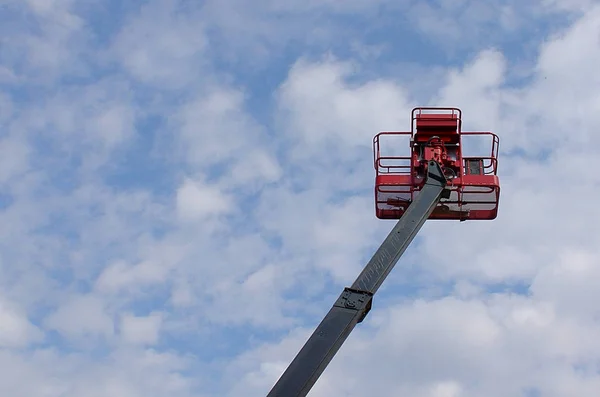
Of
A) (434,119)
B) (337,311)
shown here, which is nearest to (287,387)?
(337,311)

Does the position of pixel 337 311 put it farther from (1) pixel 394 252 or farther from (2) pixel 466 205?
(2) pixel 466 205

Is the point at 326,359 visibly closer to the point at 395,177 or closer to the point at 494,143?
the point at 395,177

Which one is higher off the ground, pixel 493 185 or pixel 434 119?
pixel 434 119

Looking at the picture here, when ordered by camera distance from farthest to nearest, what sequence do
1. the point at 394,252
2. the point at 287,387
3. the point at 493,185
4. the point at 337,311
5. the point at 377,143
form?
the point at 377,143, the point at 493,185, the point at 394,252, the point at 337,311, the point at 287,387

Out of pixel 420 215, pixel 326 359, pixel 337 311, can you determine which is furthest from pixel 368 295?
pixel 420 215

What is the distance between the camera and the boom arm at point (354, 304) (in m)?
11.9

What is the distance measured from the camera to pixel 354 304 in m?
13.1

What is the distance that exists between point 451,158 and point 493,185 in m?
1.03

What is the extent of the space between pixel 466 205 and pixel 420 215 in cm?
272

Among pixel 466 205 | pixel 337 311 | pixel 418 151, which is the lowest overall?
pixel 337 311

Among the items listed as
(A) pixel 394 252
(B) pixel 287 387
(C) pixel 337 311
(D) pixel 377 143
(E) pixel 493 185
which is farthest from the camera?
(D) pixel 377 143

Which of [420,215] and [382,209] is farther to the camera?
[382,209]

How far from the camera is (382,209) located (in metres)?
17.7

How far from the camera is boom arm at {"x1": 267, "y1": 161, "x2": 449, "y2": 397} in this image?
11.9 meters
